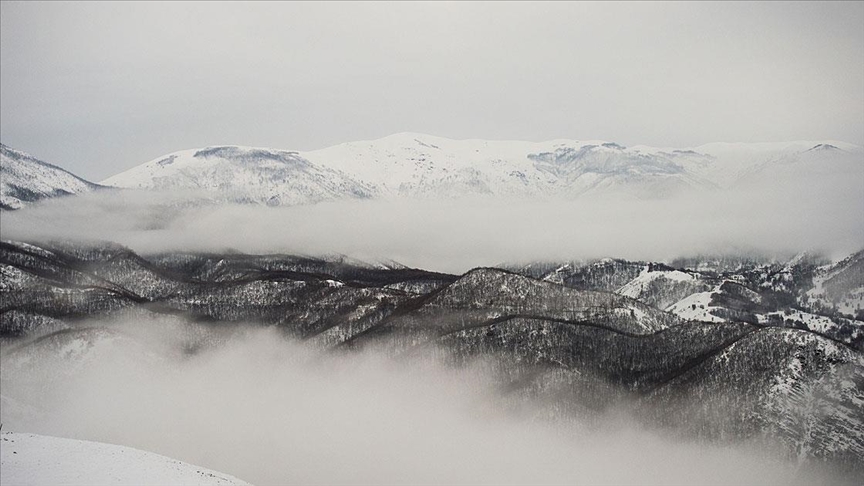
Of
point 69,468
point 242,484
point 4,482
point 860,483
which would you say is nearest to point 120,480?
point 69,468

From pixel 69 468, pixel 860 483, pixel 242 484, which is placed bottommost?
pixel 860 483

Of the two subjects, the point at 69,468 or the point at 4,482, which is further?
the point at 69,468

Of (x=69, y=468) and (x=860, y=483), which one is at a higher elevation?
(x=69, y=468)

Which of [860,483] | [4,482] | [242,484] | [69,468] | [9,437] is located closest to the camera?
[4,482]

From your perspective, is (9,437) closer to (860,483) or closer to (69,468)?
(69,468)

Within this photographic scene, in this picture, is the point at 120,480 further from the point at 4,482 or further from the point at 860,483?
the point at 860,483

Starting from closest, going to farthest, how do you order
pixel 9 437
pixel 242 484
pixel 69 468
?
1. pixel 69 468
2. pixel 9 437
3. pixel 242 484
